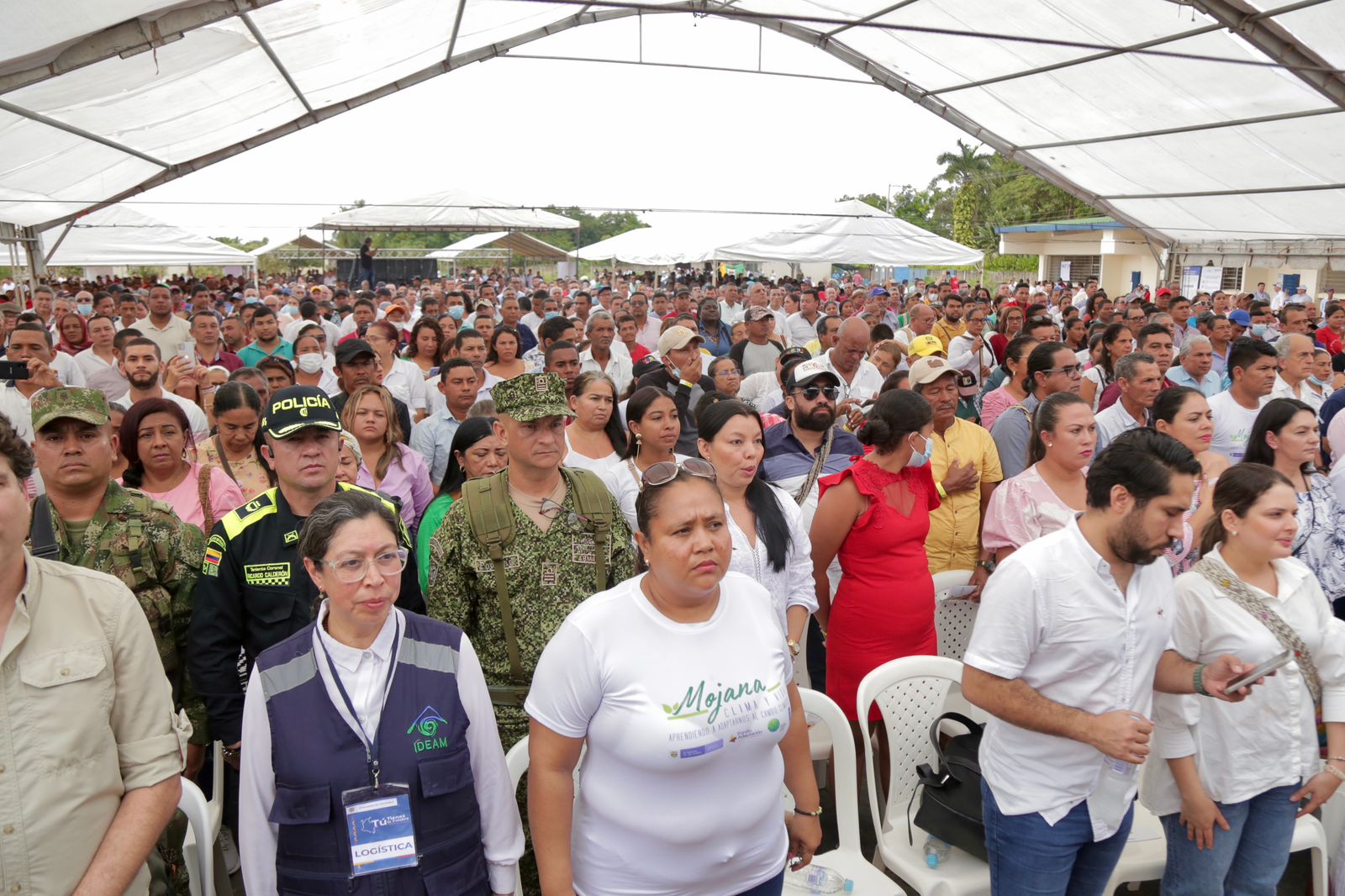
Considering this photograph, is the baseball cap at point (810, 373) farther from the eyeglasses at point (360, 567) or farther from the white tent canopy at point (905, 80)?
the white tent canopy at point (905, 80)

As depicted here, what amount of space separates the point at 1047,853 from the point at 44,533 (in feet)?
9.65

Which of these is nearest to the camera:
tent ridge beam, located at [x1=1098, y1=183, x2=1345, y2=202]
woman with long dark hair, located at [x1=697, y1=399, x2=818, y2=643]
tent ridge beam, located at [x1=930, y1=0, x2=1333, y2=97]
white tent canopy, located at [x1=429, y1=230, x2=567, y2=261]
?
woman with long dark hair, located at [x1=697, y1=399, x2=818, y2=643]

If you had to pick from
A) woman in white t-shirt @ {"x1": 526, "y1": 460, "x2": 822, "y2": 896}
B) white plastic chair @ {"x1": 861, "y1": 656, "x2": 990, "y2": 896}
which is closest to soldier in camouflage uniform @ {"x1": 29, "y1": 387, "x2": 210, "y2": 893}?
woman in white t-shirt @ {"x1": 526, "y1": 460, "x2": 822, "y2": 896}

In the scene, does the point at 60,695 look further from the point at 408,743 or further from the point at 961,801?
the point at 961,801

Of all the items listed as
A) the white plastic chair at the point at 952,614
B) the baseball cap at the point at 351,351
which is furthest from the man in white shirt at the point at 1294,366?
the baseball cap at the point at 351,351

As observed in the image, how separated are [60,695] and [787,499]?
2278 millimetres

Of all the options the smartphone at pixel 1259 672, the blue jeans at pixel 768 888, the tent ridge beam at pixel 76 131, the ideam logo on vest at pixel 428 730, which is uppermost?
the tent ridge beam at pixel 76 131

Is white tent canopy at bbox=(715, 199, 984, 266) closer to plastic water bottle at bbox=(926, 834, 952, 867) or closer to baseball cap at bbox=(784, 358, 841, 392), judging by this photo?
baseball cap at bbox=(784, 358, 841, 392)

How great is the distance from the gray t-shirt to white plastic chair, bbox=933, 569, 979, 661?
1.00 m

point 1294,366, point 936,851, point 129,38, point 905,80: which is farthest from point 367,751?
point 905,80

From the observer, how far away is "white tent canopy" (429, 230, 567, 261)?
33.5m

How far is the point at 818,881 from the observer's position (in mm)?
2736

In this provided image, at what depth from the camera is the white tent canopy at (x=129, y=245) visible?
17812 mm

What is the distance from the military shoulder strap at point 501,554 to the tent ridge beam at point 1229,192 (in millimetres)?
14712
